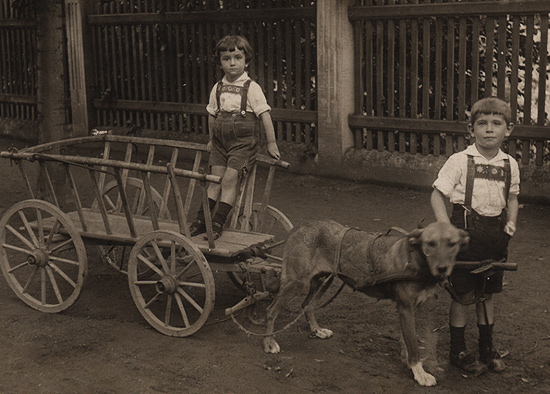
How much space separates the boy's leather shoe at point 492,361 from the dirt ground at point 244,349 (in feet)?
0.18

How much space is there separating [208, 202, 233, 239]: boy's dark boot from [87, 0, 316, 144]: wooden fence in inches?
167

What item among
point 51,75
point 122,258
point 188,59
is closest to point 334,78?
point 188,59

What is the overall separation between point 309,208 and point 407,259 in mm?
4316

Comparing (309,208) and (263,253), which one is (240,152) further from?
(309,208)

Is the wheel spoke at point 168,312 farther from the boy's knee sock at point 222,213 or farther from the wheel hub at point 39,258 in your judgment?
the wheel hub at point 39,258

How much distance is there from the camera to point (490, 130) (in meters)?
4.74

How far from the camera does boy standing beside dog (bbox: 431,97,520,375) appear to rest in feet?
15.6

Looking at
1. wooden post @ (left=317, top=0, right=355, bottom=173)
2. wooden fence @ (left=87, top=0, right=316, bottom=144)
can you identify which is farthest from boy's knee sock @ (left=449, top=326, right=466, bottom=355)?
wooden fence @ (left=87, top=0, right=316, bottom=144)

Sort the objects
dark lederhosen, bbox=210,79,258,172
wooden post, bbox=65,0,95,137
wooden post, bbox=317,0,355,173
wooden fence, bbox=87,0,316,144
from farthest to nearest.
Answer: wooden post, bbox=65,0,95,137 < wooden fence, bbox=87,0,316,144 < wooden post, bbox=317,0,355,173 < dark lederhosen, bbox=210,79,258,172

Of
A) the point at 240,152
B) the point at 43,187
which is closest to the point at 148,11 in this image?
the point at 43,187

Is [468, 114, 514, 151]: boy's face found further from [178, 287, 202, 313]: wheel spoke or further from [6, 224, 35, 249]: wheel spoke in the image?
[6, 224, 35, 249]: wheel spoke

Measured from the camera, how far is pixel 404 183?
9508 mm

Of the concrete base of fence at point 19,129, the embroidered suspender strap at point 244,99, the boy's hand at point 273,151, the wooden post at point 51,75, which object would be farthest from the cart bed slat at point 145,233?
the concrete base of fence at point 19,129

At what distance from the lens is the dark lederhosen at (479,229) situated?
4.77 m
